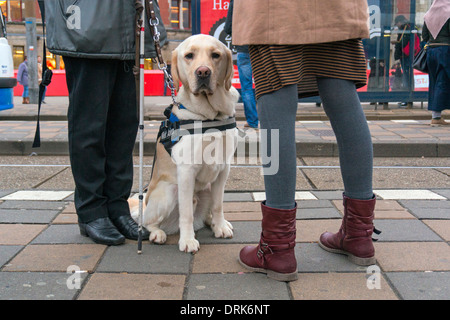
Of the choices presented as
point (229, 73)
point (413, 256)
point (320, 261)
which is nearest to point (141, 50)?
point (229, 73)

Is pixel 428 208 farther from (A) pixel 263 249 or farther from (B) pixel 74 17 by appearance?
(B) pixel 74 17

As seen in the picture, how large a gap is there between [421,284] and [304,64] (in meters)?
1.04

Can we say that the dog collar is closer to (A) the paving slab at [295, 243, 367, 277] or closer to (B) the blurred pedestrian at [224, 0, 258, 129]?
(A) the paving slab at [295, 243, 367, 277]

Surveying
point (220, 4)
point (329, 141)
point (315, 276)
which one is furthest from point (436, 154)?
point (220, 4)

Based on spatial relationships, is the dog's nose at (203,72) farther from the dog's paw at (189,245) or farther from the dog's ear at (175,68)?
the dog's paw at (189,245)

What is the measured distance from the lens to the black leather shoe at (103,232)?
2.53 meters

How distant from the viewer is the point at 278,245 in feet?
6.81

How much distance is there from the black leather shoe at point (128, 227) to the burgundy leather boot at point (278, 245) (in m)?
0.81

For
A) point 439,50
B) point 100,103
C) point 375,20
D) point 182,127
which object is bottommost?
point 182,127

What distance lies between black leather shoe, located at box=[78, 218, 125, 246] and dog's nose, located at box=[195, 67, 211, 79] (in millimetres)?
929

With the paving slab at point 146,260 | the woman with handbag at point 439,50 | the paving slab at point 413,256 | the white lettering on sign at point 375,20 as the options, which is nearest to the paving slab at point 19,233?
the paving slab at point 146,260

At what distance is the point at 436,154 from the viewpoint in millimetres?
5699
